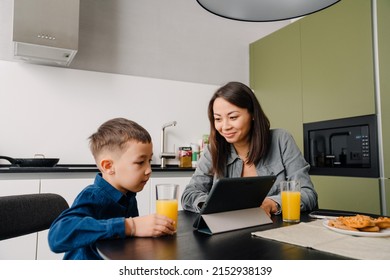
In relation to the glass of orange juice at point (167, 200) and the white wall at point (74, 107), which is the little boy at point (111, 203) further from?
the white wall at point (74, 107)

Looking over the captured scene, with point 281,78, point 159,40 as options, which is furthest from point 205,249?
point 159,40

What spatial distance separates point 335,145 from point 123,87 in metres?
1.72

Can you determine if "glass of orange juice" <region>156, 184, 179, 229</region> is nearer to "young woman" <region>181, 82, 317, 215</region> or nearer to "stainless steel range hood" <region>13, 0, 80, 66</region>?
"young woman" <region>181, 82, 317, 215</region>

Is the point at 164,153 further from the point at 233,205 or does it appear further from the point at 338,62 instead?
the point at 233,205

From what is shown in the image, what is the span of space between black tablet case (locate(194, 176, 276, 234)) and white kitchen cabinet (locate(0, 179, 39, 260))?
1.36 m

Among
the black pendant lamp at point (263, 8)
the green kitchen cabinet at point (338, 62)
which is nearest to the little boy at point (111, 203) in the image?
the black pendant lamp at point (263, 8)

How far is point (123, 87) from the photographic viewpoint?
2.72 meters

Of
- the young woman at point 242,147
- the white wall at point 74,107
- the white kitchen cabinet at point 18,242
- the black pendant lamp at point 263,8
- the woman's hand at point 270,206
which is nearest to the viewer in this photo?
the woman's hand at point 270,206

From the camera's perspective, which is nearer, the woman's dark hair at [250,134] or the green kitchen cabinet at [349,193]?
the woman's dark hair at [250,134]

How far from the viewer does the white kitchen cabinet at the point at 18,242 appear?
1734 mm

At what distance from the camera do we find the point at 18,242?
5.80ft

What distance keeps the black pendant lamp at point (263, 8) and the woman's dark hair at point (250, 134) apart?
0.31 m
